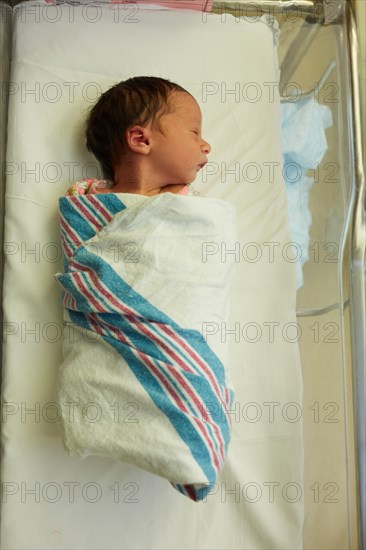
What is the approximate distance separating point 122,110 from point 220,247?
321mm

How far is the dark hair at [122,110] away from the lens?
126 cm

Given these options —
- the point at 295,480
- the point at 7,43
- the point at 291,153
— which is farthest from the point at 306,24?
the point at 295,480

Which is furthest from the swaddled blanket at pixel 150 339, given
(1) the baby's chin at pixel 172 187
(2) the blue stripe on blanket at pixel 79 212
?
Result: (1) the baby's chin at pixel 172 187

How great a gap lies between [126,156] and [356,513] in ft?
2.55

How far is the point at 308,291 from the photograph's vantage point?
1.38 meters

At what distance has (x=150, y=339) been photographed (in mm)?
1132

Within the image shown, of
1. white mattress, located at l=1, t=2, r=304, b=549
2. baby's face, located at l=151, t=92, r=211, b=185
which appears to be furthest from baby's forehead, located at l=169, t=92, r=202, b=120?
white mattress, located at l=1, t=2, r=304, b=549

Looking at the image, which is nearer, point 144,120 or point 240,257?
point 144,120

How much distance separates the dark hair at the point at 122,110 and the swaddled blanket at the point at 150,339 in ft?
0.41

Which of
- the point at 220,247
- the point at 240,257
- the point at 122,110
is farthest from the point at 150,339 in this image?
the point at 122,110

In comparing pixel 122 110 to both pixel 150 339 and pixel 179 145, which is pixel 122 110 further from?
pixel 150 339

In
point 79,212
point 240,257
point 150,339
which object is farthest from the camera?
point 240,257

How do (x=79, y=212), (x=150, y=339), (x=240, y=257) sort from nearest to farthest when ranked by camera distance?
(x=150, y=339), (x=79, y=212), (x=240, y=257)

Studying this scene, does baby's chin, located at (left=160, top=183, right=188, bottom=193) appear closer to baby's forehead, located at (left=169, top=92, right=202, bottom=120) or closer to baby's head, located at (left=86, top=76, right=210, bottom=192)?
baby's head, located at (left=86, top=76, right=210, bottom=192)
